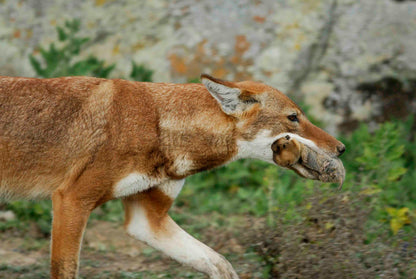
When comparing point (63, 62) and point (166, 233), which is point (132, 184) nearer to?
point (166, 233)

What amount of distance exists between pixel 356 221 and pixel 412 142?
11.4ft

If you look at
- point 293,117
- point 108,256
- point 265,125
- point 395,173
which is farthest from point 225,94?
point 395,173

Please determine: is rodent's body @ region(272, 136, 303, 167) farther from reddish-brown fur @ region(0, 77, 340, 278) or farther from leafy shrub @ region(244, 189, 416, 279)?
leafy shrub @ region(244, 189, 416, 279)

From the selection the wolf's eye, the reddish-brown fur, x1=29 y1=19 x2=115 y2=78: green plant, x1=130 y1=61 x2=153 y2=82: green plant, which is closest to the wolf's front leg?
the reddish-brown fur

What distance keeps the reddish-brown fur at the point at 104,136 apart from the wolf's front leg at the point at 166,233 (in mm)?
19

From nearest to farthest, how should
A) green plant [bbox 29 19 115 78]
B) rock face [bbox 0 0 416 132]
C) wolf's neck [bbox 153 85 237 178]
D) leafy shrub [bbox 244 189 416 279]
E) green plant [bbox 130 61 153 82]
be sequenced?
leafy shrub [bbox 244 189 416 279]
wolf's neck [bbox 153 85 237 178]
green plant [bbox 29 19 115 78]
green plant [bbox 130 61 153 82]
rock face [bbox 0 0 416 132]

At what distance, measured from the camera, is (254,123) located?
17.1ft

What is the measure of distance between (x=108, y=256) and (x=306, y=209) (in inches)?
86.2

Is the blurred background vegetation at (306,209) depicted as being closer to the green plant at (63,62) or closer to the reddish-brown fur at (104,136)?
the green plant at (63,62)

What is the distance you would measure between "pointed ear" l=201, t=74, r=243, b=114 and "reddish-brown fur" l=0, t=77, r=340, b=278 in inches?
2.3

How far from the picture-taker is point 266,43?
29.5 feet

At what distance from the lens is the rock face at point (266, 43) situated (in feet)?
28.8

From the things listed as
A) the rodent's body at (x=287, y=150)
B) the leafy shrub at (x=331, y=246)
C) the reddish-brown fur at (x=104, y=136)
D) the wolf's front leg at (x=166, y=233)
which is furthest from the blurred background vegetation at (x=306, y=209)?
the reddish-brown fur at (x=104, y=136)

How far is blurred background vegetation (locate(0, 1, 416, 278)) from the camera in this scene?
5.16 meters
